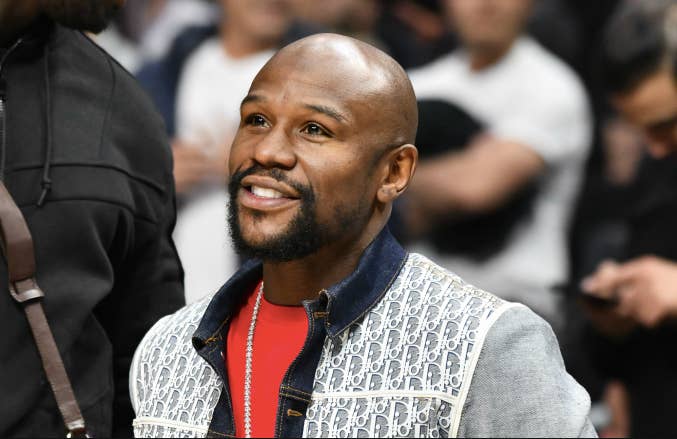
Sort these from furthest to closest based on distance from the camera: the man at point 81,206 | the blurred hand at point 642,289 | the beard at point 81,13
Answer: the blurred hand at point 642,289 < the beard at point 81,13 < the man at point 81,206

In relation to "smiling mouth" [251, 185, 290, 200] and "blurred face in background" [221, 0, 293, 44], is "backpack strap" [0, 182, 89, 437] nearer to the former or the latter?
"smiling mouth" [251, 185, 290, 200]

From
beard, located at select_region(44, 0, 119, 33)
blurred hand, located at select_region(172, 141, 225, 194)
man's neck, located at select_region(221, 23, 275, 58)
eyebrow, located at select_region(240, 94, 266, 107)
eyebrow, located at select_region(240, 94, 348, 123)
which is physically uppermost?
man's neck, located at select_region(221, 23, 275, 58)

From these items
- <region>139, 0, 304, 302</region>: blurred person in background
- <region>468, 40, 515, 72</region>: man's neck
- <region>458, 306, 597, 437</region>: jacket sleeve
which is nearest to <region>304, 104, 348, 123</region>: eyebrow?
<region>458, 306, 597, 437</region>: jacket sleeve

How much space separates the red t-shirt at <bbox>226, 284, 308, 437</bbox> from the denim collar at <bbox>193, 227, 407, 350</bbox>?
0.05 m

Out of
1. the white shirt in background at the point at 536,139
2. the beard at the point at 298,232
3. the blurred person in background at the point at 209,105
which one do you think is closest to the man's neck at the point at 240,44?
the blurred person in background at the point at 209,105

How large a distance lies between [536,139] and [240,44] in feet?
3.97

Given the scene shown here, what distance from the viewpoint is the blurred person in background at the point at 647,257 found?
12.8 feet

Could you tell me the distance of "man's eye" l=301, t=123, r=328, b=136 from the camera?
7.93 ft

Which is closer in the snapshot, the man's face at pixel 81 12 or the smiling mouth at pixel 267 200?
the smiling mouth at pixel 267 200

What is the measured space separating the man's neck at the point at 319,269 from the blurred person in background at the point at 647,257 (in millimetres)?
1578

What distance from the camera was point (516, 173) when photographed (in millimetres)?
4629

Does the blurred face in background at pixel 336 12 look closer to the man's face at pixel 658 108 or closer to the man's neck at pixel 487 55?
the man's neck at pixel 487 55

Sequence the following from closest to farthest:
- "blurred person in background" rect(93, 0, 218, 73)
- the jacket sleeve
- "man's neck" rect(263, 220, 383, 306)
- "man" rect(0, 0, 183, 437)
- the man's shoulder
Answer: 1. the jacket sleeve
2. "man's neck" rect(263, 220, 383, 306)
3. the man's shoulder
4. "man" rect(0, 0, 183, 437)
5. "blurred person in background" rect(93, 0, 218, 73)

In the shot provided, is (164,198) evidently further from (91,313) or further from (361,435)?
(361,435)
